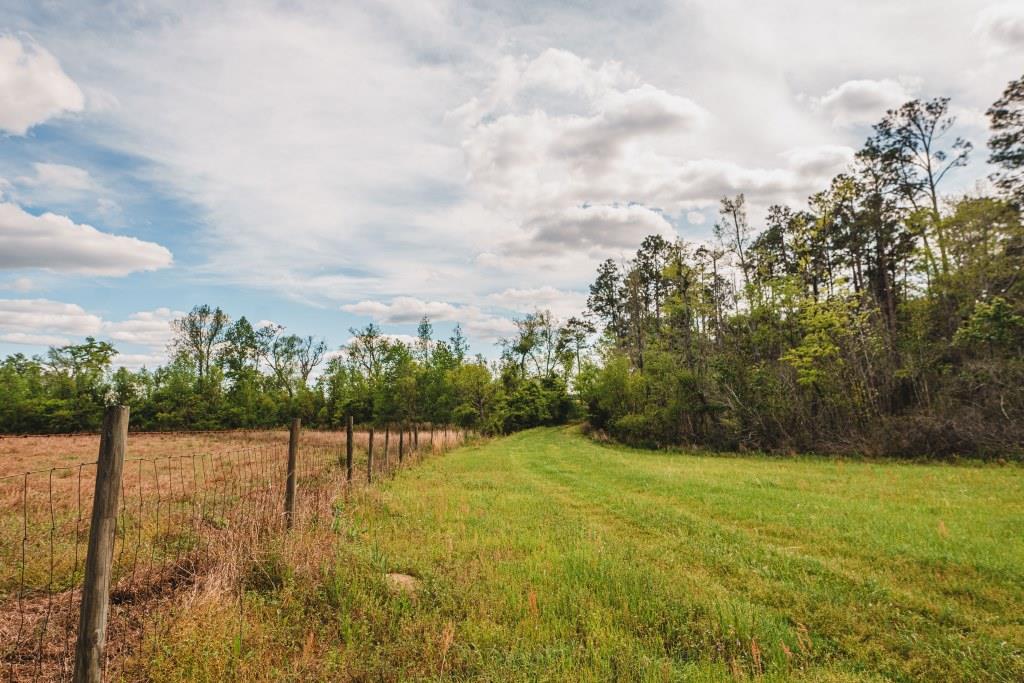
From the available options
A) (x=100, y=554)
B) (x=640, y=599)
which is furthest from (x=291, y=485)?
(x=640, y=599)

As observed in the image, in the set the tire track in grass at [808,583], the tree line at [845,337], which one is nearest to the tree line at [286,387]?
the tree line at [845,337]

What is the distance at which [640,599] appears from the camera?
5160 millimetres

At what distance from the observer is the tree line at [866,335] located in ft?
61.8

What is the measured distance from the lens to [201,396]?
5497cm

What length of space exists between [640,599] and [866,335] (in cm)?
2443

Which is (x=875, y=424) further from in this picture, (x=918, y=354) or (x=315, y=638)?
(x=315, y=638)

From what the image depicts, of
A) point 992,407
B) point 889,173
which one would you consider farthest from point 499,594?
point 889,173

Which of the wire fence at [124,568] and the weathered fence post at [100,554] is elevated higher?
the weathered fence post at [100,554]

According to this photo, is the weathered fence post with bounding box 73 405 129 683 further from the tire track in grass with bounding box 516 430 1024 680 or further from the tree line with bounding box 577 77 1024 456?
the tree line with bounding box 577 77 1024 456

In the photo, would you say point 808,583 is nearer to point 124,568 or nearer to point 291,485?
point 291,485

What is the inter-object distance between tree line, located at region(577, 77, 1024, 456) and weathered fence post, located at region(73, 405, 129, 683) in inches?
891

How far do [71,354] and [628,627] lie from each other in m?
72.1

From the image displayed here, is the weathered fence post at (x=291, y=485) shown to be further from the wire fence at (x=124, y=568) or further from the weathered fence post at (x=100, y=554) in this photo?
the weathered fence post at (x=100, y=554)

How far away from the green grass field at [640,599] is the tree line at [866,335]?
11.7m
